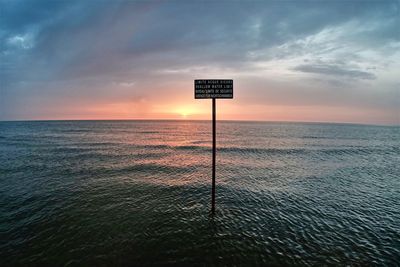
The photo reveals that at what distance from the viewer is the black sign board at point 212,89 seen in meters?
13.0

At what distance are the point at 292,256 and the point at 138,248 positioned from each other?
7680 millimetres

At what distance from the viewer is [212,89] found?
13.0m

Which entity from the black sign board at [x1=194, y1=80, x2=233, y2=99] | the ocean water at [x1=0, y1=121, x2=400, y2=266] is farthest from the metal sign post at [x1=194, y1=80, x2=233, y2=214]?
the ocean water at [x1=0, y1=121, x2=400, y2=266]

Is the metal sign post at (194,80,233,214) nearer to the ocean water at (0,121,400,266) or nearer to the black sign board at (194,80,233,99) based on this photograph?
the black sign board at (194,80,233,99)

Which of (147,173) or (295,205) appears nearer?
(295,205)

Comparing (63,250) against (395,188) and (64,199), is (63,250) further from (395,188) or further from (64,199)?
(395,188)

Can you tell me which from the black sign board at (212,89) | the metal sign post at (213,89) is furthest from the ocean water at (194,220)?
the black sign board at (212,89)

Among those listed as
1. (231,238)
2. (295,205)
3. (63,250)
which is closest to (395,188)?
(295,205)

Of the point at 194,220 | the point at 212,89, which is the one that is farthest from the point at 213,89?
the point at 194,220

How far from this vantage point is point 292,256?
970cm

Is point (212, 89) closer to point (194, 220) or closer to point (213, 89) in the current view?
point (213, 89)

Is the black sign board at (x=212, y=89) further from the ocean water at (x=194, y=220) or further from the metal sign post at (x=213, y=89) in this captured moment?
the ocean water at (x=194, y=220)

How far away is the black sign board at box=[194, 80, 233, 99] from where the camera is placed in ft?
42.6

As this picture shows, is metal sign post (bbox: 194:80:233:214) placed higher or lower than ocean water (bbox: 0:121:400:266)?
higher
